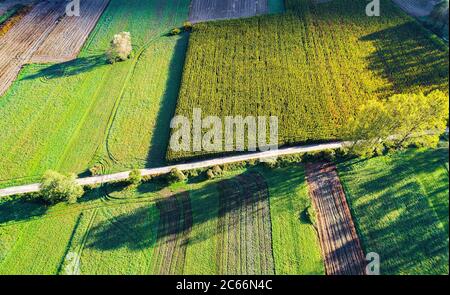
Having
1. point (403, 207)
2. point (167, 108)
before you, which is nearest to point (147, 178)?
point (167, 108)

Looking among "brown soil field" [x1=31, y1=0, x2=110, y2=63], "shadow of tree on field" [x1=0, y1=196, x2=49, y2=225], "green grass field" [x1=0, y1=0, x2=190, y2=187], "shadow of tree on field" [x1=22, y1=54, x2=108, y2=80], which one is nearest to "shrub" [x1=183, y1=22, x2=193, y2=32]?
"green grass field" [x1=0, y1=0, x2=190, y2=187]

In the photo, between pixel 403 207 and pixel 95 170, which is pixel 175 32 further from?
pixel 403 207

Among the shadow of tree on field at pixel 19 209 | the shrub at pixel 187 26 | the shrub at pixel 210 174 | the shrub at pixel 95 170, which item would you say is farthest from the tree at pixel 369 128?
the shadow of tree on field at pixel 19 209

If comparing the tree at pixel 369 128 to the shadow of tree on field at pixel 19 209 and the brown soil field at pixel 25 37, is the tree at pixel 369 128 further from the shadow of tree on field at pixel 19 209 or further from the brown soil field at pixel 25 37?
the brown soil field at pixel 25 37

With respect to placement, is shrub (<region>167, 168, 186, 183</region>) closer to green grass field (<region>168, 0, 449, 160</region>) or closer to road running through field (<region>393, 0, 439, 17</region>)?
green grass field (<region>168, 0, 449, 160</region>)

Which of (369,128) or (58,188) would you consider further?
(58,188)

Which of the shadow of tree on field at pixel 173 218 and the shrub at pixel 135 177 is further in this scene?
the shrub at pixel 135 177
